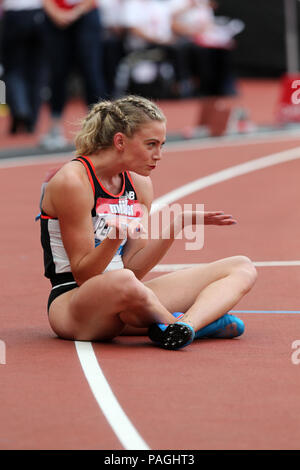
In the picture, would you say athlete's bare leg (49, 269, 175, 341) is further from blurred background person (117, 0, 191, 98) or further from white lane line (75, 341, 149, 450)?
blurred background person (117, 0, 191, 98)

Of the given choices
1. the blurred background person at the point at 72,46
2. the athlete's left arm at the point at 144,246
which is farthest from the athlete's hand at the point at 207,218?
the blurred background person at the point at 72,46

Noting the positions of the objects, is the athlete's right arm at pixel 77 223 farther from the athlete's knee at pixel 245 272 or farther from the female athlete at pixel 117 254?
the athlete's knee at pixel 245 272

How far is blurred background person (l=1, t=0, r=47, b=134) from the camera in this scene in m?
15.3

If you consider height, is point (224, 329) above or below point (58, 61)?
below

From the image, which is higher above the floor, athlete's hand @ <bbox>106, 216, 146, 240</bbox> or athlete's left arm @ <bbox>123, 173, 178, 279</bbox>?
athlete's hand @ <bbox>106, 216, 146, 240</bbox>

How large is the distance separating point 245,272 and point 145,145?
0.87m

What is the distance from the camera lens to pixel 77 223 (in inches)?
219

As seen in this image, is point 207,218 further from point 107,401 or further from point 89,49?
point 89,49

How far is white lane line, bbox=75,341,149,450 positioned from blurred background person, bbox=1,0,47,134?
10.1 metres

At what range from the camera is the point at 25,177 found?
12031mm

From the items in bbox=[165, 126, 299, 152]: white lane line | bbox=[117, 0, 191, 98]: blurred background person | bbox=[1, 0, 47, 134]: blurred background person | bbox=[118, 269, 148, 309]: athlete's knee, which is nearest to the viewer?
bbox=[118, 269, 148, 309]: athlete's knee

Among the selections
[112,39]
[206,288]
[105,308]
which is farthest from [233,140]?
[105,308]

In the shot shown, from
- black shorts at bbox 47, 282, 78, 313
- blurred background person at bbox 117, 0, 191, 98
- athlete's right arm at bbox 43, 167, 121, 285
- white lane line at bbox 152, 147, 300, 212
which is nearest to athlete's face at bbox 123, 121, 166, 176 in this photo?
athlete's right arm at bbox 43, 167, 121, 285

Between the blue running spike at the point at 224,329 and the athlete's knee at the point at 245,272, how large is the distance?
18cm
